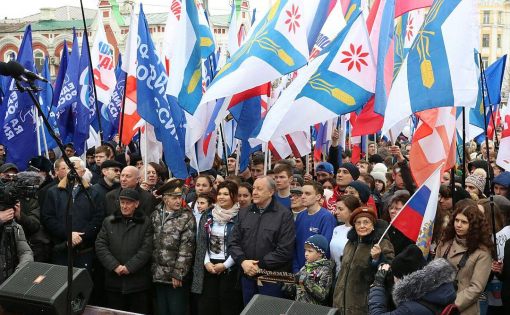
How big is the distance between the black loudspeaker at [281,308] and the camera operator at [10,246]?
242 centimetres

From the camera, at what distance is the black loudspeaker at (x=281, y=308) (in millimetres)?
4648

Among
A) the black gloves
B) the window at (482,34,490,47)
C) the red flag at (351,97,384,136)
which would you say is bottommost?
the window at (482,34,490,47)

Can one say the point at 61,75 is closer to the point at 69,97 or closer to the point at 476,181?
the point at 69,97

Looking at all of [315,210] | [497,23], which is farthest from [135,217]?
[497,23]

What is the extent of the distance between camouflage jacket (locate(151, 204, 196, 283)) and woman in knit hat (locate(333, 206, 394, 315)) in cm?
169

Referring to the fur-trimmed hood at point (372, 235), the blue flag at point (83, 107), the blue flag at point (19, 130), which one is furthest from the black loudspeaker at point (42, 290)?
the blue flag at point (83, 107)

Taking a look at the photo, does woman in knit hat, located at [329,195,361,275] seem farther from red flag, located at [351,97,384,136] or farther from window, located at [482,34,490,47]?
window, located at [482,34,490,47]

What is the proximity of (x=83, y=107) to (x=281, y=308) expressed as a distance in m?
7.89

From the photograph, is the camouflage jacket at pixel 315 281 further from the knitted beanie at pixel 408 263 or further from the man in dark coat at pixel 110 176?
the man in dark coat at pixel 110 176

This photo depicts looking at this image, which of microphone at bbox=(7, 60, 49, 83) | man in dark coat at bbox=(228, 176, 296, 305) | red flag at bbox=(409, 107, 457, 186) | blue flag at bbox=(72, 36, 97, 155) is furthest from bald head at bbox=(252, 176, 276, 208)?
blue flag at bbox=(72, 36, 97, 155)

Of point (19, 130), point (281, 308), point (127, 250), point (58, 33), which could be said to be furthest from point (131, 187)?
point (58, 33)

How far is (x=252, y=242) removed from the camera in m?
6.70

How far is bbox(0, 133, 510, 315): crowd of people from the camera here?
5.84 m

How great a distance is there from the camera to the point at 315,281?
6043 millimetres
